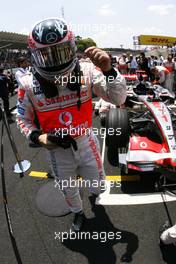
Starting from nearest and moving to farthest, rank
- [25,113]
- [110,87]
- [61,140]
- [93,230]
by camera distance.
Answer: [110,87] → [61,140] → [25,113] → [93,230]

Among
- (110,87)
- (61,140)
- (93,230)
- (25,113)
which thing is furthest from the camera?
(93,230)

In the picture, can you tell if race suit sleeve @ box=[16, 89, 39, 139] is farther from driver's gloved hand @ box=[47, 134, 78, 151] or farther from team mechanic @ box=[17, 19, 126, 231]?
driver's gloved hand @ box=[47, 134, 78, 151]

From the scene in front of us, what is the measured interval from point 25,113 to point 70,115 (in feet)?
Result: 1.25

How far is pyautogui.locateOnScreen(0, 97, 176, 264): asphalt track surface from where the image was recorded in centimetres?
253

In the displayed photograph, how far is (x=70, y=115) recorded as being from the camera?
2.45 metres

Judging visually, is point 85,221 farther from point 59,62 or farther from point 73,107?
point 59,62

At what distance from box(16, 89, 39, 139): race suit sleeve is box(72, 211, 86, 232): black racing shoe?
37.3 inches

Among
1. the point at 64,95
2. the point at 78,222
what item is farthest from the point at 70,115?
the point at 78,222

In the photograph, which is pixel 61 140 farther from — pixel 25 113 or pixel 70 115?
pixel 25 113

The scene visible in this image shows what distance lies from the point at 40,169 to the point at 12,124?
3.19m

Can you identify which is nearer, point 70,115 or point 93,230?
point 70,115

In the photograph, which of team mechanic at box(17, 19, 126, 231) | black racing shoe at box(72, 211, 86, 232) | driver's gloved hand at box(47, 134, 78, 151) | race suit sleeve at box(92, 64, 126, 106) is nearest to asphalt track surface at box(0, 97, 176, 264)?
black racing shoe at box(72, 211, 86, 232)

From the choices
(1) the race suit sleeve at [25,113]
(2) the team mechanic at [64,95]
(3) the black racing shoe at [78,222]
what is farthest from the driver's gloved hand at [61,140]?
(3) the black racing shoe at [78,222]

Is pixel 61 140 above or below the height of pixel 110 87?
below
